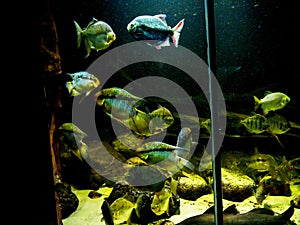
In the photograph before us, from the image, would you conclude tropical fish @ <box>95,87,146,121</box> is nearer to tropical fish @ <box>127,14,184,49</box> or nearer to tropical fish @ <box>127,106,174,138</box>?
tropical fish @ <box>127,106,174,138</box>

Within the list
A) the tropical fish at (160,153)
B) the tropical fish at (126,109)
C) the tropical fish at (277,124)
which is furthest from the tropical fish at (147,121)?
the tropical fish at (277,124)

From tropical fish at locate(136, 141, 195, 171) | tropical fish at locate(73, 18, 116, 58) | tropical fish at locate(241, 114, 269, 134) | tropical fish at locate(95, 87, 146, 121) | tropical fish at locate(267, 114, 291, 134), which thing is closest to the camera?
tropical fish at locate(136, 141, 195, 171)

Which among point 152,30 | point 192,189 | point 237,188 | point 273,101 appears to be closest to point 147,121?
point 152,30

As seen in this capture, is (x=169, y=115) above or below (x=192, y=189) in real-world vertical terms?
above

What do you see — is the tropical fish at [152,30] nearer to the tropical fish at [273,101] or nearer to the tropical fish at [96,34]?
the tropical fish at [96,34]

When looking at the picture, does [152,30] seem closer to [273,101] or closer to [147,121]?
[147,121]

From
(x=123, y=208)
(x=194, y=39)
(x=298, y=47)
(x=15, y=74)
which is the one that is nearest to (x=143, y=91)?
(x=194, y=39)

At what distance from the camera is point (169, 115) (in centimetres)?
282

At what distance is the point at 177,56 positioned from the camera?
4.88 m

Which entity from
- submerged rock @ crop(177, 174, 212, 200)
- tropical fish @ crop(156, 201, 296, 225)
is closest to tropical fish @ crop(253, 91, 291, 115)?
submerged rock @ crop(177, 174, 212, 200)

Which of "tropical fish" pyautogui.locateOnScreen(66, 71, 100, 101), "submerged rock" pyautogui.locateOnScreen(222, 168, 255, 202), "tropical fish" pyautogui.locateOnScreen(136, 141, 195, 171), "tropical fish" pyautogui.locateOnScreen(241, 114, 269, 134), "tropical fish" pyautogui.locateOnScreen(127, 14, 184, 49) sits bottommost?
"submerged rock" pyautogui.locateOnScreen(222, 168, 255, 202)

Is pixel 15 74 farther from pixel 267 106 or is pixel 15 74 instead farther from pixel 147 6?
pixel 147 6

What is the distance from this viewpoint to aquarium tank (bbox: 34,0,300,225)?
2.36 m

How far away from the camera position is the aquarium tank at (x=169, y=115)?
7.75ft
